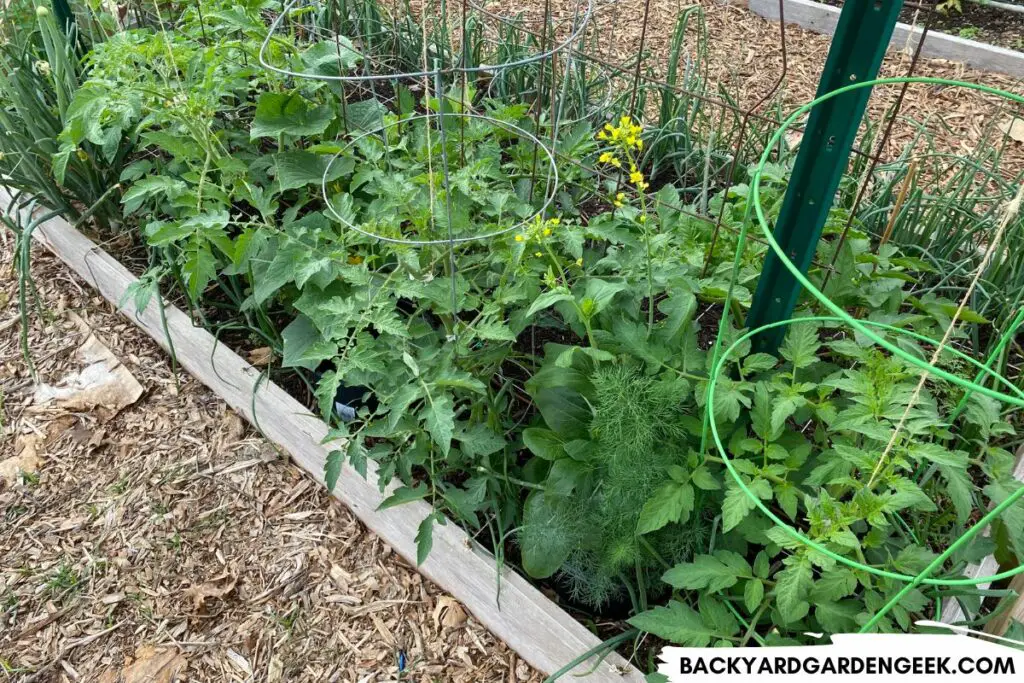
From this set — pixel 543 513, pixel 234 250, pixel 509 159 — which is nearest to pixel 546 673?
pixel 543 513

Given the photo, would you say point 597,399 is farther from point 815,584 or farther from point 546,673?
point 546,673

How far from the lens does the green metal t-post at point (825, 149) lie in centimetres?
122

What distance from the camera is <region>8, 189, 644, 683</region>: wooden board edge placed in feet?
5.40

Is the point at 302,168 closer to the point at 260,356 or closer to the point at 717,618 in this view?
the point at 260,356

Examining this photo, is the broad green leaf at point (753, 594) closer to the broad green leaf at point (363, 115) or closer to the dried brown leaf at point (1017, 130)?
the broad green leaf at point (363, 115)

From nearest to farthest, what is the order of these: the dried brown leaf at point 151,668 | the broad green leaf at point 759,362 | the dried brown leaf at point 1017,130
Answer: the broad green leaf at point 759,362 < the dried brown leaf at point 151,668 < the dried brown leaf at point 1017,130

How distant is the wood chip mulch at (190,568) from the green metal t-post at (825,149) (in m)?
1.04

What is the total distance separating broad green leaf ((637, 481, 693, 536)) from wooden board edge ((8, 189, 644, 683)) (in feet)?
1.14

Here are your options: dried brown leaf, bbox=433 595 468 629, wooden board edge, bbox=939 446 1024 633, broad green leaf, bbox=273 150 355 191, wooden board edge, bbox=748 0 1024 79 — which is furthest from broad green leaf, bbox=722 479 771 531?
wooden board edge, bbox=748 0 1024 79

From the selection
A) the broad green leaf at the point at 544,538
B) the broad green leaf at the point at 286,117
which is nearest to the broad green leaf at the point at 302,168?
the broad green leaf at the point at 286,117

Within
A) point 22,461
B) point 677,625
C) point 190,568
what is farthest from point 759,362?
point 22,461

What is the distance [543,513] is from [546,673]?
1.33 ft

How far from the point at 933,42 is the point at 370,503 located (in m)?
3.70

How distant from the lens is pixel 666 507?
4.54 feet
